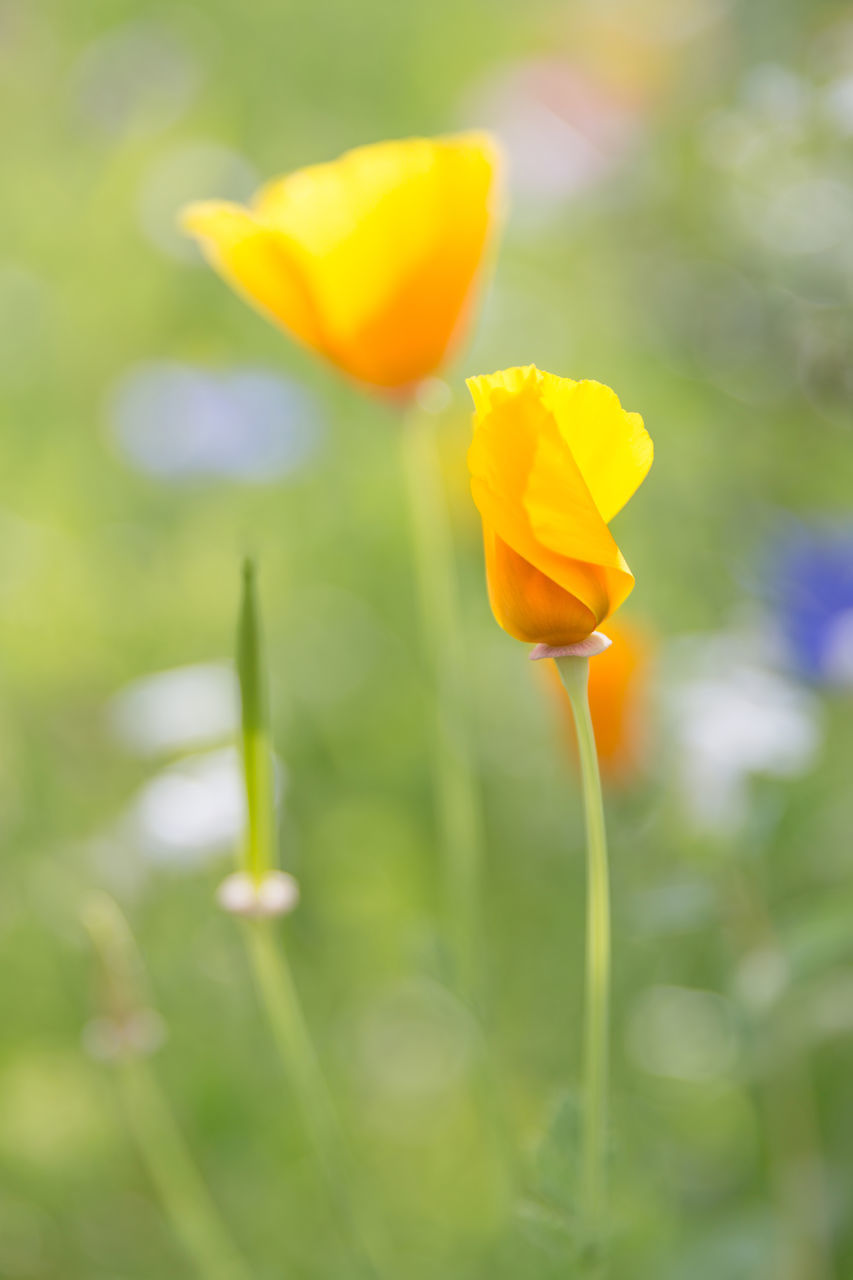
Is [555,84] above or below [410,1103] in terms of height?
above

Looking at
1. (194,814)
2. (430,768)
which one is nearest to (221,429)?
(430,768)

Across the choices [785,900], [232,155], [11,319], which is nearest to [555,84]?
[232,155]

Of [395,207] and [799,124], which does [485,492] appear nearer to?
[395,207]

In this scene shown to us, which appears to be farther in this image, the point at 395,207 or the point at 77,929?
the point at 77,929

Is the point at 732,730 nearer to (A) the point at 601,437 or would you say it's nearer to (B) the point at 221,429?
(A) the point at 601,437

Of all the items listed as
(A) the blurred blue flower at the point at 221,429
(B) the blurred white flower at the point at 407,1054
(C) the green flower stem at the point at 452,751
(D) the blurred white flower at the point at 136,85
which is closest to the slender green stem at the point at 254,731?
(C) the green flower stem at the point at 452,751

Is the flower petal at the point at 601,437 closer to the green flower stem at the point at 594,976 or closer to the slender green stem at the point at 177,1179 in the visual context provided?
the green flower stem at the point at 594,976

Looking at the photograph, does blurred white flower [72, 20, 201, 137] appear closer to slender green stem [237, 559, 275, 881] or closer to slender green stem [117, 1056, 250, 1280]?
slender green stem [117, 1056, 250, 1280]
